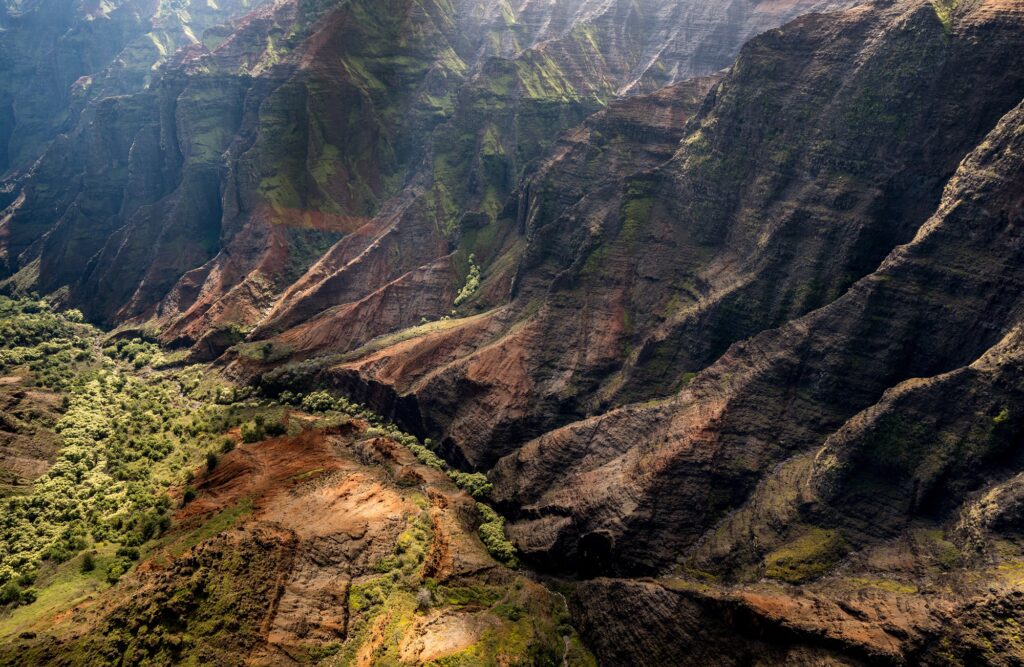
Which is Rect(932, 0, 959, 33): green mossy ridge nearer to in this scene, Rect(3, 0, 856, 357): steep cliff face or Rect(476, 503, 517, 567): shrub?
Rect(476, 503, 517, 567): shrub

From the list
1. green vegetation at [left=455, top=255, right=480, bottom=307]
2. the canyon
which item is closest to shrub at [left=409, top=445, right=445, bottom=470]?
the canyon

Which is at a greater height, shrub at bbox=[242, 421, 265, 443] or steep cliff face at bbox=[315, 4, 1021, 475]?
steep cliff face at bbox=[315, 4, 1021, 475]

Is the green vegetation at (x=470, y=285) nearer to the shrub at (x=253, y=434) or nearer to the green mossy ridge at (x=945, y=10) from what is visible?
the shrub at (x=253, y=434)

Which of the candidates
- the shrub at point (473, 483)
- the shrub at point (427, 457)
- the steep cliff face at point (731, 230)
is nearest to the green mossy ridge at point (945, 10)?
the steep cliff face at point (731, 230)

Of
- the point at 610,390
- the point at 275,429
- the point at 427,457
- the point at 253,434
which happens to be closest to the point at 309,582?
the point at 427,457

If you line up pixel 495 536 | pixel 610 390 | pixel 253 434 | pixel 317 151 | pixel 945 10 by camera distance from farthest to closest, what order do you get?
pixel 317 151, pixel 610 390, pixel 253 434, pixel 945 10, pixel 495 536

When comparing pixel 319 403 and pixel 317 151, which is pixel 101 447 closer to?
pixel 319 403

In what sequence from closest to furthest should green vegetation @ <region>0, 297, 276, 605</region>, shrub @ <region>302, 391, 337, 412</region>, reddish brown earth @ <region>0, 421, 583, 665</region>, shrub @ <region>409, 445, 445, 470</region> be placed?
1. reddish brown earth @ <region>0, 421, 583, 665</region>
2. green vegetation @ <region>0, 297, 276, 605</region>
3. shrub @ <region>409, 445, 445, 470</region>
4. shrub @ <region>302, 391, 337, 412</region>

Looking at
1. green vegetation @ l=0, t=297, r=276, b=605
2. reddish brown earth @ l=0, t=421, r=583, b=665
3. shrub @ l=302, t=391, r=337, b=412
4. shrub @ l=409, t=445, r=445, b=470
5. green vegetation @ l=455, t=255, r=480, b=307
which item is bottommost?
green vegetation @ l=0, t=297, r=276, b=605

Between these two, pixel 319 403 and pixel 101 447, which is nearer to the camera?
Result: pixel 101 447
